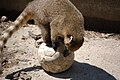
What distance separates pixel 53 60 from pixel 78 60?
0.79 metres

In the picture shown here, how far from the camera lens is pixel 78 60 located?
5.00m

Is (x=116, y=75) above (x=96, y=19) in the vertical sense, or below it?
below

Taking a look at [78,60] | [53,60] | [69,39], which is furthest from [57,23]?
[78,60]

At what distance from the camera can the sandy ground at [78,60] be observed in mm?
4547

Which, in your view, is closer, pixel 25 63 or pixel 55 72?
pixel 55 72

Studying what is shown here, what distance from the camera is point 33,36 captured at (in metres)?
5.71

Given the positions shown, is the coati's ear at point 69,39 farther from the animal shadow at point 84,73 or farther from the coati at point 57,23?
the animal shadow at point 84,73

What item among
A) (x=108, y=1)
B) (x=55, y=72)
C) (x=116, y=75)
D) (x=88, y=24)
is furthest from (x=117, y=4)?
(x=55, y=72)

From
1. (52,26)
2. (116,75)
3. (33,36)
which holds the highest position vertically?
(52,26)

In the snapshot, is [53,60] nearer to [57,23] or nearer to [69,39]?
[69,39]

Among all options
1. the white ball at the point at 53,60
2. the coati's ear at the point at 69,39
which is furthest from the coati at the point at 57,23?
the white ball at the point at 53,60

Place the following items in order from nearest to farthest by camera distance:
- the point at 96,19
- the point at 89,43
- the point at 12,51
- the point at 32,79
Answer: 1. the point at 32,79
2. the point at 12,51
3. the point at 89,43
4. the point at 96,19

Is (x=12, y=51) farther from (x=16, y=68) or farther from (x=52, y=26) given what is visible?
(x=52, y=26)

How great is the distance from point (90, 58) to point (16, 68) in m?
1.23
